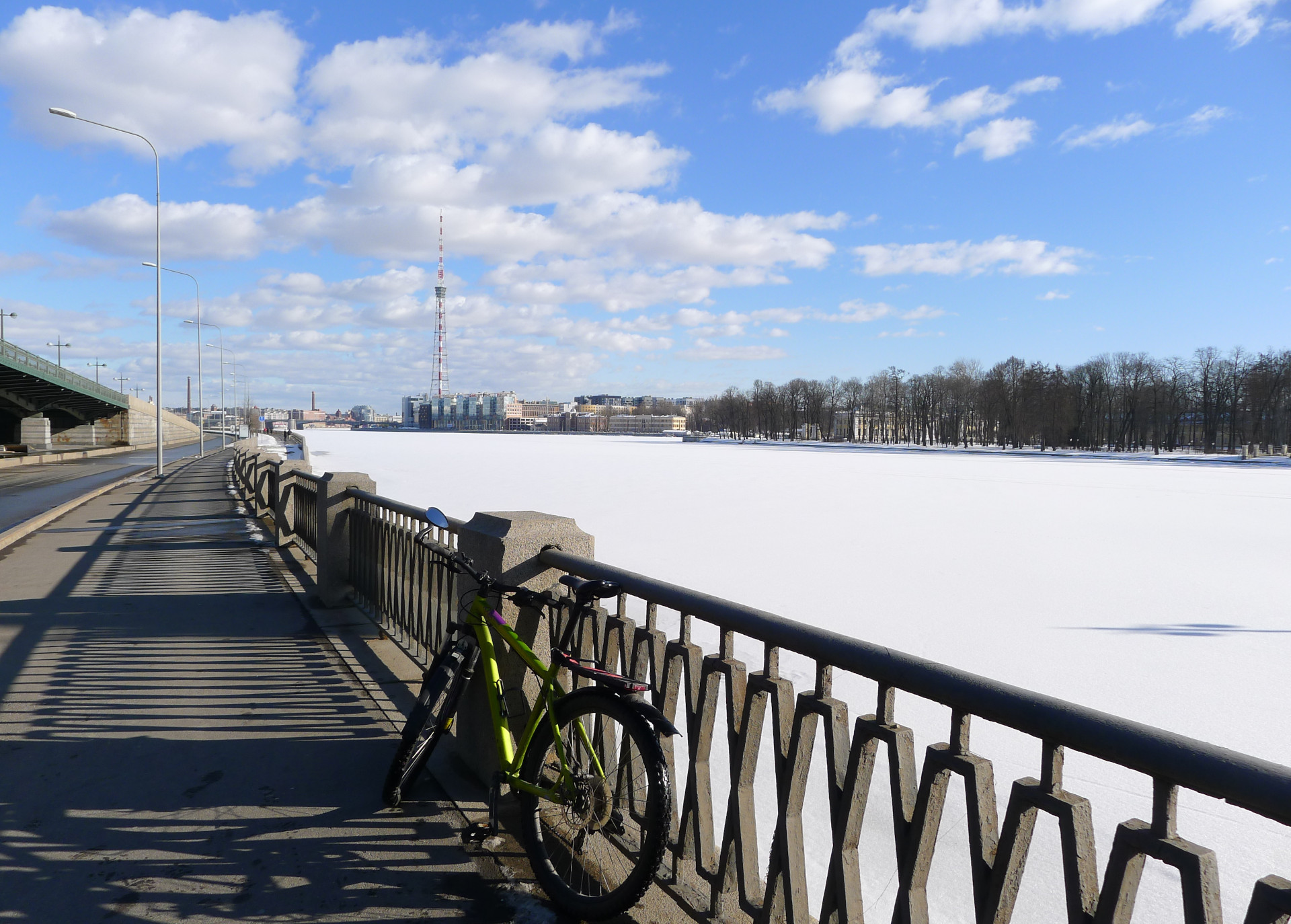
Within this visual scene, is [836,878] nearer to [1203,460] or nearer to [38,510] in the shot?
[38,510]

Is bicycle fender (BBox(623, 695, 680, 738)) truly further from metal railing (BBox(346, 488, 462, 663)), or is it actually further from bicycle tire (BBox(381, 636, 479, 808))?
metal railing (BBox(346, 488, 462, 663))

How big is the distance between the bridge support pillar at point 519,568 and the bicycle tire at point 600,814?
1.24ft

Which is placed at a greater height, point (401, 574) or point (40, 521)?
point (401, 574)

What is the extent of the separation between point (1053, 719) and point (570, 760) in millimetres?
2017

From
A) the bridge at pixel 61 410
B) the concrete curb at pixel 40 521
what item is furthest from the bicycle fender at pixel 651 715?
the bridge at pixel 61 410

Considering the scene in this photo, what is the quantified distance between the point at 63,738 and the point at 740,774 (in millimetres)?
4107

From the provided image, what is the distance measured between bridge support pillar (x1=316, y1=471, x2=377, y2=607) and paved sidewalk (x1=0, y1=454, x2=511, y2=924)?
0.45 meters

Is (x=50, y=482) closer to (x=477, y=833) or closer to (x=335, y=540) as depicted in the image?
(x=335, y=540)

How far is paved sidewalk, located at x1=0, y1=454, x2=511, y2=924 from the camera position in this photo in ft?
10.1

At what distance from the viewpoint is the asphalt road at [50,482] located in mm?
17438

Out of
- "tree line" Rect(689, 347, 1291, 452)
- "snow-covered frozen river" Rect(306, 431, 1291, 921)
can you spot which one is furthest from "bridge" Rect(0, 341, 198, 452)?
"tree line" Rect(689, 347, 1291, 452)

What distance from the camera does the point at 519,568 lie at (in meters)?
3.72

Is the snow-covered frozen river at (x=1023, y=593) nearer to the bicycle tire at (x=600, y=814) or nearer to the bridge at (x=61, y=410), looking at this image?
the bicycle tire at (x=600, y=814)

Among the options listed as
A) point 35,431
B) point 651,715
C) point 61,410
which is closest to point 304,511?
point 651,715
